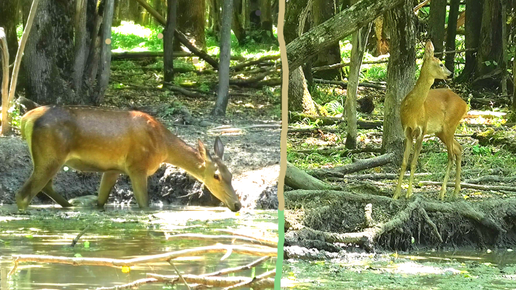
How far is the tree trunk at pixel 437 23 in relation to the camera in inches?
344

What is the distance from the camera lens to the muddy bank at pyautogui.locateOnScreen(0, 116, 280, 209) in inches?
48.0

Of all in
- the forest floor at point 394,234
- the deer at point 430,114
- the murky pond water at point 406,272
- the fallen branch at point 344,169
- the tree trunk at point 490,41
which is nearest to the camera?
the murky pond water at point 406,272

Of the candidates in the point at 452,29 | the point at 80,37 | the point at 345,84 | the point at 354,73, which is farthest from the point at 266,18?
the point at 452,29

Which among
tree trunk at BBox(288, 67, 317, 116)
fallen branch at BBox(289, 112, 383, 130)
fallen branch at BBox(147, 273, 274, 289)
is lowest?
fallen branch at BBox(147, 273, 274, 289)

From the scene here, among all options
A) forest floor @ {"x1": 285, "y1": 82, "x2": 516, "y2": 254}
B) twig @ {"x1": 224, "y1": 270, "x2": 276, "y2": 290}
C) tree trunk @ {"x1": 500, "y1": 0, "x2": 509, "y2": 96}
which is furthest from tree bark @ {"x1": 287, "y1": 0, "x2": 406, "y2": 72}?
tree trunk @ {"x1": 500, "y1": 0, "x2": 509, "y2": 96}

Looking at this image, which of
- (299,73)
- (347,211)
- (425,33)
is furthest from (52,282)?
(425,33)

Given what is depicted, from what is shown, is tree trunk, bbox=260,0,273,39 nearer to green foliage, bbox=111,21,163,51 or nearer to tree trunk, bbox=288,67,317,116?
green foliage, bbox=111,21,163,51

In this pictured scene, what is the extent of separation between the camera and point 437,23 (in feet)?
28.9

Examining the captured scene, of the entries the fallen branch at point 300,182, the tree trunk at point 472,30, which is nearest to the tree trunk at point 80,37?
the fallen branch at point 300,182

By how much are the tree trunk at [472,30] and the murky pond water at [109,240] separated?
7.73 m

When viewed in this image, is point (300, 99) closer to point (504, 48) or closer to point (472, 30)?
point (504, 48)

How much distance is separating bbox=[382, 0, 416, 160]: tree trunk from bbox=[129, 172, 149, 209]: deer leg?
4488 mm

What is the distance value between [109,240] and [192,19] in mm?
386

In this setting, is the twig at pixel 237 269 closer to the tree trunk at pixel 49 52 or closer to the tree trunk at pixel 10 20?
the tree trunk at pixel 49 52
